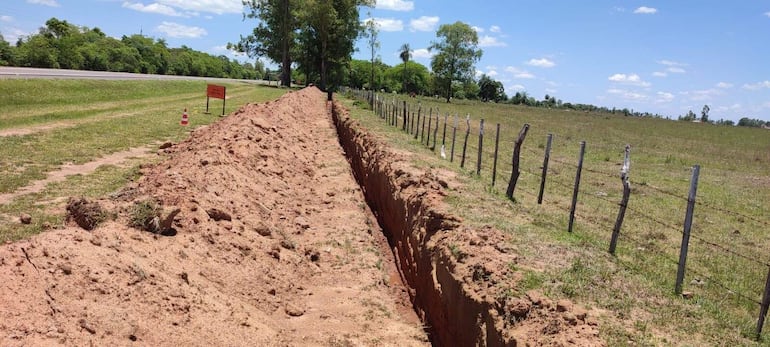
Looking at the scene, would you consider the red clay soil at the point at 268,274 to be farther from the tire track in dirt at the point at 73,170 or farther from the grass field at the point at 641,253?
the tire track in dirt at the point at 73,170

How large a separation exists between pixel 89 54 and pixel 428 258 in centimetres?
6897

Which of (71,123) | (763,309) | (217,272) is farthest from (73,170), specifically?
(763,309)

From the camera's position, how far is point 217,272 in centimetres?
652

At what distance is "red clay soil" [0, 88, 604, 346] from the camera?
14.3ft

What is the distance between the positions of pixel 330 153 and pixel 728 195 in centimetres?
1218

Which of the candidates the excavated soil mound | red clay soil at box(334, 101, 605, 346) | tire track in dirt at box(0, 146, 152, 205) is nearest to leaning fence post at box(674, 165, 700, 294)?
red clay soil at box(334, 101, 605, 346)

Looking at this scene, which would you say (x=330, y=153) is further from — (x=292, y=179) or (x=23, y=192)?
(x=23, y=192)

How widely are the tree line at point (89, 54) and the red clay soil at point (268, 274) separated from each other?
2054 inches

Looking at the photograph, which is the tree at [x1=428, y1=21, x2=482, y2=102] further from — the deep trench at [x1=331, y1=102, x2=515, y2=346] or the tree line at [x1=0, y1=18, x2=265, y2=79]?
the deep trench at [x1=331, y1=102, x2=515, y2=346]

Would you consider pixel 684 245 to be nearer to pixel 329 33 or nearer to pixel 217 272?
pixel 217 272

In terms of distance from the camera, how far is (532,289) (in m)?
5.35

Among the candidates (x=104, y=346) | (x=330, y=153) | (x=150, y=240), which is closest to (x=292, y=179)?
(x=330, y=153)

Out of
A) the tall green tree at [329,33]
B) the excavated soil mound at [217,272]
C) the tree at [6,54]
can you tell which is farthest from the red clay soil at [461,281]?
the tree at [6,54]

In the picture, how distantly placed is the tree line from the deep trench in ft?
171
